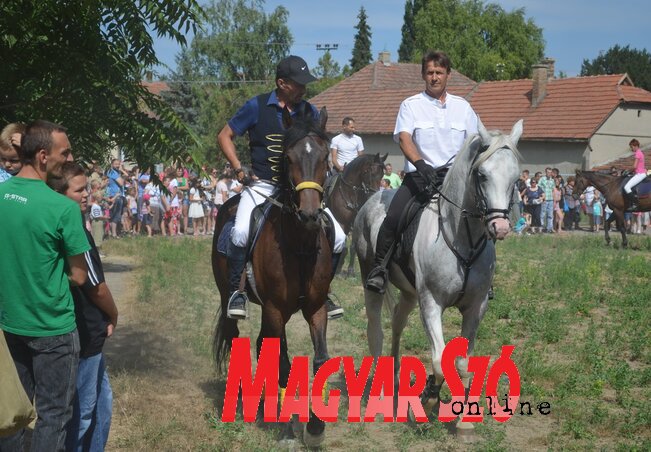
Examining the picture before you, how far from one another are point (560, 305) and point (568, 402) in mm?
5477

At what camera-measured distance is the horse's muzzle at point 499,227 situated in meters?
6.41

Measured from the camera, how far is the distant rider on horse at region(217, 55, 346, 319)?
7152 millimetres

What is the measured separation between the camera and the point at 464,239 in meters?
7.17

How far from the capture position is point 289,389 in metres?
6.88

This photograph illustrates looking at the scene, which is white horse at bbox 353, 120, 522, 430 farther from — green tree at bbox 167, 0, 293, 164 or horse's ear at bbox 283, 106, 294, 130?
green tree at bbox 167, 0, 293, 164

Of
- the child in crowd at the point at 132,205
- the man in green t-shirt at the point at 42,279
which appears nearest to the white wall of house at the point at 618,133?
the child in crowd at the point at 132,205

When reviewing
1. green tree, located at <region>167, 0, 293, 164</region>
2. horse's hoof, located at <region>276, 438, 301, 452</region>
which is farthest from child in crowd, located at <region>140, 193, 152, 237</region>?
green tree, located at <region>167, 0, 293, 164</region>

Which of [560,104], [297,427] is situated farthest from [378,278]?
[560,104]

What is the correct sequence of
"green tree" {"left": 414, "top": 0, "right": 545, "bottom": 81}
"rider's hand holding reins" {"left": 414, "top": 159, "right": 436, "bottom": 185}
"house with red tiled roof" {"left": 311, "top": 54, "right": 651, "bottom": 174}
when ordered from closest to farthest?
1. "rider's hand holding reins" {"left": 414, "top": 159, "right": 436, "bottom": 185}
2. "house with red tiled roof" {"left": 311, "top": 54, "right": 651, "bottom": 174}
3. "green tree" {"left": 414, "top": 0, "right": 545, "bottom": 81}

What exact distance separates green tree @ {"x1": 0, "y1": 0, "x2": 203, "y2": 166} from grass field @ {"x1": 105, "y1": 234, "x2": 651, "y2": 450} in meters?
2.65

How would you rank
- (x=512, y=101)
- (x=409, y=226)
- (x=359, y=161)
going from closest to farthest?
(x=409, y=226), (x=359, y=161), (x=512, y=101)

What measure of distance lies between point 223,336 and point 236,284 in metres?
1.40

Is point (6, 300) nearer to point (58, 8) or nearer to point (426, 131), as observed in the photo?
point (58, 8)

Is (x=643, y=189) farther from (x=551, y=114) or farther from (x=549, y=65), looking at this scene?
(x=549, y=65)
